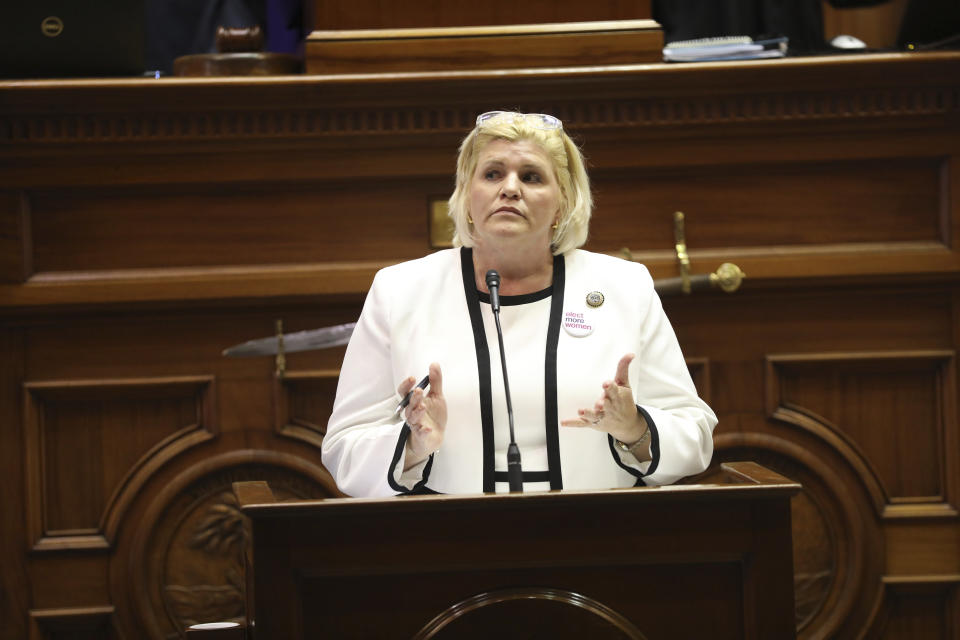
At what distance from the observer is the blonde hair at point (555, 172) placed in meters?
2.42

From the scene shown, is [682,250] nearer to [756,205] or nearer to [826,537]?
[756,205]

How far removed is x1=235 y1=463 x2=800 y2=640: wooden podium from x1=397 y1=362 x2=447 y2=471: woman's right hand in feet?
1.19

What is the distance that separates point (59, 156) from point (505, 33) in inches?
49.2

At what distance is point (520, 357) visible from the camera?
7.57 feet

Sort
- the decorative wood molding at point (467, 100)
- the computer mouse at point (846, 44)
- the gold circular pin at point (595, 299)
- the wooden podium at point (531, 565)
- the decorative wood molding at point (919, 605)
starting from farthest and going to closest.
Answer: the computer mouse at point (846, 44)
the decorative wood molding at point (919, 605)
the decorative wood molding at point (467, 100)
the gold circular pin at point (595, 299)
the wooden podium at point (531, 565)

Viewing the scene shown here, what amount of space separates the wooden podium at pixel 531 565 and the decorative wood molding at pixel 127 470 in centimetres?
143

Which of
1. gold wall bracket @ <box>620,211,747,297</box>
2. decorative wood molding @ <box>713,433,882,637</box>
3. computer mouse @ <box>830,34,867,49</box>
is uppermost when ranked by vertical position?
computer mouse @ <box>830,34,867,49</box>

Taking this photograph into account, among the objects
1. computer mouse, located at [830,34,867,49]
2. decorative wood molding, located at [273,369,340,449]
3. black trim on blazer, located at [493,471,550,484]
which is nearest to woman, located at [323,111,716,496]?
black trim on blazer, located at [493,471,550,484]

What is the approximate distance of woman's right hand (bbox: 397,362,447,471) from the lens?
205 centimetres

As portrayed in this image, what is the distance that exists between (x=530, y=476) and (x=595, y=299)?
400 millimetres

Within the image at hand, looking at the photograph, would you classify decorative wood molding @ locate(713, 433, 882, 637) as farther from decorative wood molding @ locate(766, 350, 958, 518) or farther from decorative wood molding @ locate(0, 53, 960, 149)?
decorative wood molding @ locate(0, 53, 960, 149)

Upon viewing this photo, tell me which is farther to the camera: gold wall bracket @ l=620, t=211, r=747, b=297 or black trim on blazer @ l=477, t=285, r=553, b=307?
gold wall bracket @ l=620, t=211, r=747, b=297

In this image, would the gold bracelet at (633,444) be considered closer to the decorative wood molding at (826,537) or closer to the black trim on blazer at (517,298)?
the black trim on blazer at (517,298)

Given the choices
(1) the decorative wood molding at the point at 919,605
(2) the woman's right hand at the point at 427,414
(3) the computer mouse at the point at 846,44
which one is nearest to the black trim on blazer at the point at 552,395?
(2) the woman's right hand at the point at 427,414
